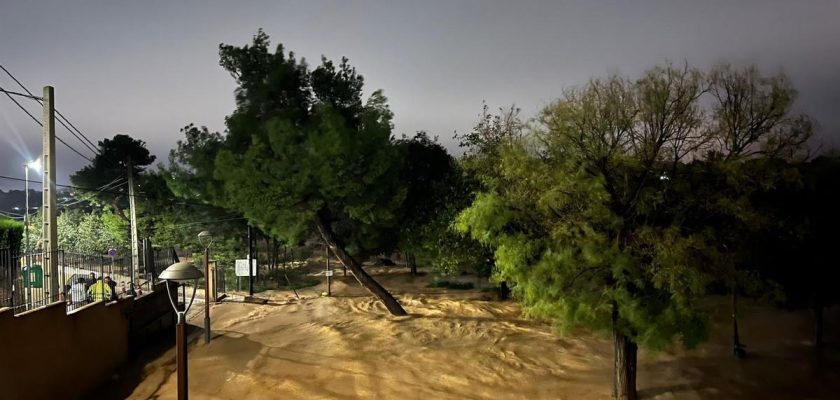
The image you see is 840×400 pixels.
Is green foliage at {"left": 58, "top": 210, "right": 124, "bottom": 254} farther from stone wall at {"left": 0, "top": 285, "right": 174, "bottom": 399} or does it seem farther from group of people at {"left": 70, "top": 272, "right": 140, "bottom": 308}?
stone wall at {"left": 0, "top": 285, "right": 174, "bottom": 399}

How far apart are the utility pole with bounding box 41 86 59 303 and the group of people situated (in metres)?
1.10

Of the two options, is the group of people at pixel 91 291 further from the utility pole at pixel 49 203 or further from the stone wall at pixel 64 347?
the utility pole at pixel 49 203

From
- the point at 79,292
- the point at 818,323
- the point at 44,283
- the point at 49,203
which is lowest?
the point at 818,323

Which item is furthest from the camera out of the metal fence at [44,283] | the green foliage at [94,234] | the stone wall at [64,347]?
the green foliage at [94,234]

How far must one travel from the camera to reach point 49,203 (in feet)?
41.1

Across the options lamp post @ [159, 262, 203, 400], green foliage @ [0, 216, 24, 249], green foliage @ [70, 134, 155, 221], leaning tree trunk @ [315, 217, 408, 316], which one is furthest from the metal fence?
green foliage @ [70, 134, 155, 221]

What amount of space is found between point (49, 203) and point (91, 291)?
3905mm

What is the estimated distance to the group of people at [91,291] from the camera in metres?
14.2

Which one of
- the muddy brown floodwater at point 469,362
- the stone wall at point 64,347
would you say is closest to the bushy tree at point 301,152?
the muddy brown floodwater at point 469,362

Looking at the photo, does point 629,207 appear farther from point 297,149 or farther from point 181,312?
point 297,149

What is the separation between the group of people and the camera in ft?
46.5

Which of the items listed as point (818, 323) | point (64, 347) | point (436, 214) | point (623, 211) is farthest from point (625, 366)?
point (436, 214)

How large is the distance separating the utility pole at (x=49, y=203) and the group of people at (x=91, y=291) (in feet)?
3.60

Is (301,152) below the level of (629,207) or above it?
above
